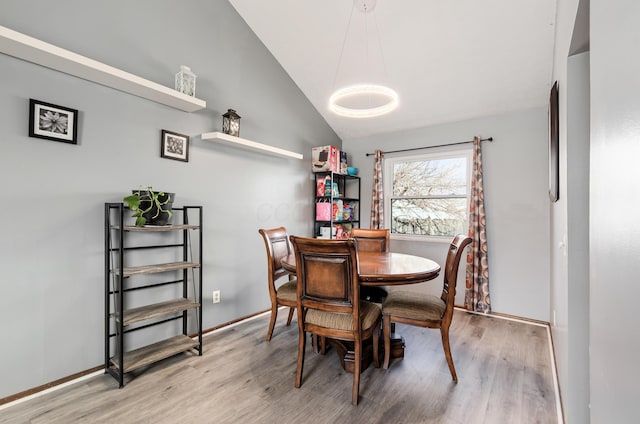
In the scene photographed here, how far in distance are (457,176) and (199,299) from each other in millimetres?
3317

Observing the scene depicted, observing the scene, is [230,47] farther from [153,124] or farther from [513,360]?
[513,360]

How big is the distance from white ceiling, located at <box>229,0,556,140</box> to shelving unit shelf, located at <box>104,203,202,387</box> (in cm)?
220

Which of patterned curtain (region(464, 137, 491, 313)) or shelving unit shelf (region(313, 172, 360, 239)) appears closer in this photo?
patterned curtain (region(464, 137, 491, 313))

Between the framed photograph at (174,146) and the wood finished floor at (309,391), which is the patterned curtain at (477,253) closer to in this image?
the wood finished floor at (309,391)

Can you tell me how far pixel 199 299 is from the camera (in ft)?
8.68

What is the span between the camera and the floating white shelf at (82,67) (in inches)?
65.7

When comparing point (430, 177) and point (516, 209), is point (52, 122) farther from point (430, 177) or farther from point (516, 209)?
point (516, 209)

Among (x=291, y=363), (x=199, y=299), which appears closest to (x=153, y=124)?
(x=199, y=299)

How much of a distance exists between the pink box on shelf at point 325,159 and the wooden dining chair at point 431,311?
85.9 inches

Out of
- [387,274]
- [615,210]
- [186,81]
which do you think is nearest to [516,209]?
[387,274]

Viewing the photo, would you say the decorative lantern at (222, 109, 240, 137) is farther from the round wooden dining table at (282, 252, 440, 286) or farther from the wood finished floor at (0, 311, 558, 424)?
the wood finished floor at (0, 311, 558, 424)

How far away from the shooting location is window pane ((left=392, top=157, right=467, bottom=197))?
377 cm

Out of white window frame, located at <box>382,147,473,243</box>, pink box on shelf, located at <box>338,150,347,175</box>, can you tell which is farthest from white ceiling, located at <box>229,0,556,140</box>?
pink box on shelf, located at <box>338,150,347,175</box>

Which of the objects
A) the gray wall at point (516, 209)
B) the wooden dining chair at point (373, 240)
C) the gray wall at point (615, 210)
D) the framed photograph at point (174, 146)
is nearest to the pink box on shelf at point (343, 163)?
the wooden dining chair at point (373, 240)
